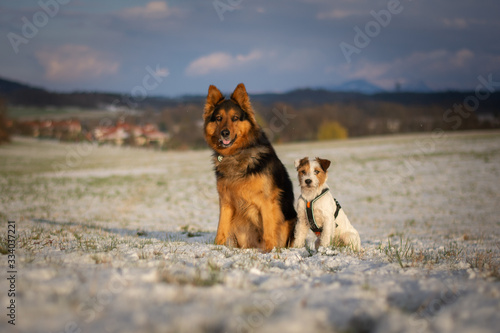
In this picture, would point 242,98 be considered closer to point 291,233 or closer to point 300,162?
point 300,162

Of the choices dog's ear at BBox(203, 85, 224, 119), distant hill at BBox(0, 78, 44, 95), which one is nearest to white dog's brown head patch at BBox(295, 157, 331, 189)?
dog's ear at BBox(203, 85, 224, 119)

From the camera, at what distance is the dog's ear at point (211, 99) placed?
636 centimetres

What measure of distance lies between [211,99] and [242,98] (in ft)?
2.05

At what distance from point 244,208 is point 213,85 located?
2439 mm

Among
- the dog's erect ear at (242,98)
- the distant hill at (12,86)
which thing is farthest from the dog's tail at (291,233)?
the distant hill at (12,86)

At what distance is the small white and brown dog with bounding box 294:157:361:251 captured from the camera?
5.83 metres

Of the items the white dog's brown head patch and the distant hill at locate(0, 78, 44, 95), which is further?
the distant hill at locate(0, 78, 44, 95)


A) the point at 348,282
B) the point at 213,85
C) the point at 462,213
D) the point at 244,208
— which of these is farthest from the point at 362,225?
the point at 348,282

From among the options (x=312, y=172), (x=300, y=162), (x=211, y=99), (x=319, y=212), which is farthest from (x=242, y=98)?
(x=319, y=212)

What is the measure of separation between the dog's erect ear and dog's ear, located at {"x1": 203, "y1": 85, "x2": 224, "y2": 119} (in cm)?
30

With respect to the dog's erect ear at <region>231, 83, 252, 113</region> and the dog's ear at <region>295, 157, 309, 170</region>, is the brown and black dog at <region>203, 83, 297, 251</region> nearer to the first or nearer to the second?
the dog's erect ear at <region>231, 83, 252, 113</region>

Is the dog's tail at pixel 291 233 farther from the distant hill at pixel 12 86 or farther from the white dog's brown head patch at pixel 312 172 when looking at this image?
the distant hill at pixel 12 86

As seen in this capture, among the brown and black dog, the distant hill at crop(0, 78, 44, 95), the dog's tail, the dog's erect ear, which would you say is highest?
the distant hill at crop(0, 78, 44, 95)

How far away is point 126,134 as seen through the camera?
5888 cm
